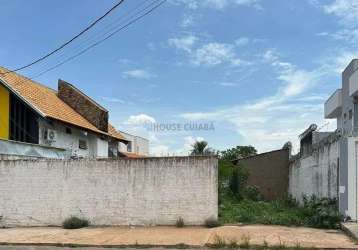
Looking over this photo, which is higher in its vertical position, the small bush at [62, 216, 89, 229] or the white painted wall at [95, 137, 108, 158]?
the white painted wall at [95, 137, 108, 158]

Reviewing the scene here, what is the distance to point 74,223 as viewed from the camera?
16781 mm

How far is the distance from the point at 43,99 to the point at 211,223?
13836mm

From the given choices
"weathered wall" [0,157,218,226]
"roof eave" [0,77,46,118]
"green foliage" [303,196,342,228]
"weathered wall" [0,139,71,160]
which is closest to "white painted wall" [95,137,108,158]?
"roof eave" [0,77,46,118]

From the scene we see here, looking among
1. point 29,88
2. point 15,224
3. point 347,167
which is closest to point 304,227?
point 347,167

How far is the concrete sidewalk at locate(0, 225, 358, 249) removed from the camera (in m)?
12.9

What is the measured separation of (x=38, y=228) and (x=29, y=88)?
37.1 ft

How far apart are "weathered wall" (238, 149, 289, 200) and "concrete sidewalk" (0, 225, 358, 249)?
16.7m

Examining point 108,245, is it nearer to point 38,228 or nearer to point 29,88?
point 38,228

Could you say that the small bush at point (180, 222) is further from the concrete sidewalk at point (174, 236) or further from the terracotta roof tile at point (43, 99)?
the terracotta roof tile at point (43, 99)

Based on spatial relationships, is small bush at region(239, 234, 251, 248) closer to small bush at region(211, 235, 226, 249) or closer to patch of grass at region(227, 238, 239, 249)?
patch of grass at region(227, 238, 239, 249)

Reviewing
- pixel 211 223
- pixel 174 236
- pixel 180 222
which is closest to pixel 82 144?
pixel 180 222

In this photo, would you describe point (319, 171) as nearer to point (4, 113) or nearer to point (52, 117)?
point (52, 117)

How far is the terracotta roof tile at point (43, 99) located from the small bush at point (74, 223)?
7.57 metres

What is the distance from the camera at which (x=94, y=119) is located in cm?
3131
